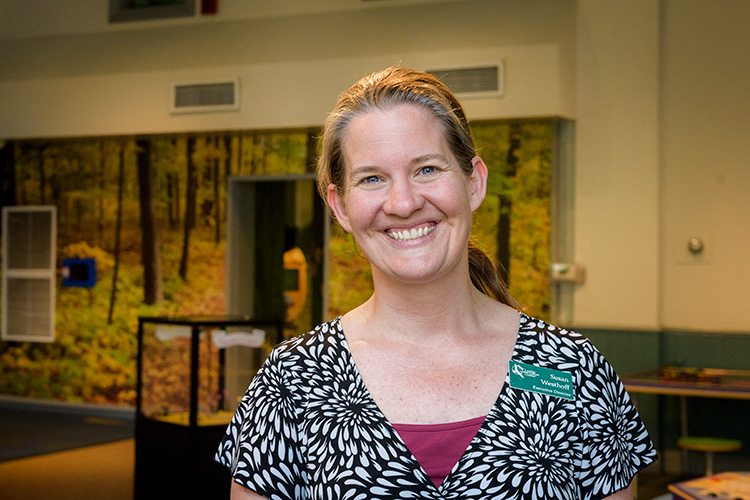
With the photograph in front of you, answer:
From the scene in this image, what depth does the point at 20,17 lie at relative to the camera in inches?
357


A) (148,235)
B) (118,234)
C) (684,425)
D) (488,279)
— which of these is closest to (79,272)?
(118,234)

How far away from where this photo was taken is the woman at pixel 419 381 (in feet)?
4.69

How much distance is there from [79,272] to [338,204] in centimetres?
832

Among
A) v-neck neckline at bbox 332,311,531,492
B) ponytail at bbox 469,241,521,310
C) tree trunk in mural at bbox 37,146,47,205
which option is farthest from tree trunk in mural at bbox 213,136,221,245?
v-neck neckline at bbox 332,311,531,492

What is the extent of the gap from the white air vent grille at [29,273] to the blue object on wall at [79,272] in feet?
0.64

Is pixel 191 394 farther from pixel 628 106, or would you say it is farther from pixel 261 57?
pixel 628 106

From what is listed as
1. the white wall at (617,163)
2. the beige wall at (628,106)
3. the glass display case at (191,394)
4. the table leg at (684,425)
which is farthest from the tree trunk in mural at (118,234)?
the table leg at (684,425)

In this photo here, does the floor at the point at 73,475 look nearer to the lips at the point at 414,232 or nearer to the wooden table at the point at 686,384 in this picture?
the wooden table at the point at 686,384

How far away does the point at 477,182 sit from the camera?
1600mm

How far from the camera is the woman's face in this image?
147 centimetres

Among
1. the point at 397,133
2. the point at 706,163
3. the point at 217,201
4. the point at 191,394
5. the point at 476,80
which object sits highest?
the point at 476,80

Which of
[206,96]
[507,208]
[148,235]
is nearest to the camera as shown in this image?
[507,208]

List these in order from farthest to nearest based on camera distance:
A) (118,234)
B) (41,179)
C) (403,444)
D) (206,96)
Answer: (41,179)
(118,234)
(206,96)
(403,444)

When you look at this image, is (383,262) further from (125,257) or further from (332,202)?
(125,257)
